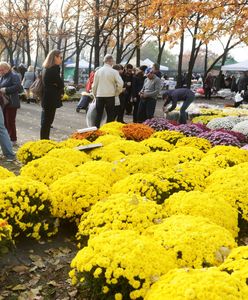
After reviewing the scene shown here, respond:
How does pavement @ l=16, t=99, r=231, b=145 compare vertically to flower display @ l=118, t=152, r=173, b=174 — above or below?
below

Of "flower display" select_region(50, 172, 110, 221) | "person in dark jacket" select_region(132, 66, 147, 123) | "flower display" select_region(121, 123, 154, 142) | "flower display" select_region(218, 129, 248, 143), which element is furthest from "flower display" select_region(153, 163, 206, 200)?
"person in dark jacket" select_region(132, 66, 147, 123)

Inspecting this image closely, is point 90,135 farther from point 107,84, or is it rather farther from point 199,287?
point 199,287

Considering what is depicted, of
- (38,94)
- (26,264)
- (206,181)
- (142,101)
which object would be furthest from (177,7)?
(26,264)

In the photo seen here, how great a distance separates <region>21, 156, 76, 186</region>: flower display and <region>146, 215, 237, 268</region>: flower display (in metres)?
2.03

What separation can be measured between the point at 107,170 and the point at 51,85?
135 inches

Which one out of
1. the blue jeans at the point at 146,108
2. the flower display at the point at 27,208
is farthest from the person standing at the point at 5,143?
the blue jeans at the point at 146,108

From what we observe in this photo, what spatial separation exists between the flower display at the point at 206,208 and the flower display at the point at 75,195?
2.47ft

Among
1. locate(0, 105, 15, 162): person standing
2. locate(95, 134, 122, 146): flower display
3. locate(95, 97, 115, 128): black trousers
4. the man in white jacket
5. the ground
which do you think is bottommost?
the ground

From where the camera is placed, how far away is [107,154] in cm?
643

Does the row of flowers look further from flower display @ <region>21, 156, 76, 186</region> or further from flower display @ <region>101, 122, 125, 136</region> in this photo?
flower display @ <region>101, 122, 125, 136</region>

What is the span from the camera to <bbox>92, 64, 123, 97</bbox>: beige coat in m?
9.30

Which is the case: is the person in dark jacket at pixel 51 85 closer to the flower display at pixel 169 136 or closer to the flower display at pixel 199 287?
the flower display at pixel 169 136

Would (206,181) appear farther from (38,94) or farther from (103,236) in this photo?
(38,94)

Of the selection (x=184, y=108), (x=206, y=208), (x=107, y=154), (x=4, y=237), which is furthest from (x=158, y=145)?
(x=184, y=108)
